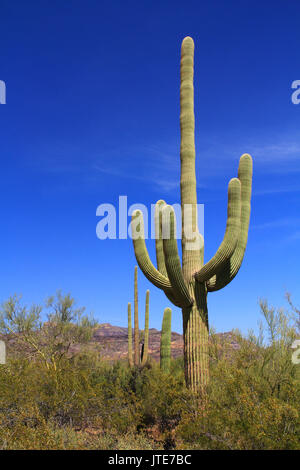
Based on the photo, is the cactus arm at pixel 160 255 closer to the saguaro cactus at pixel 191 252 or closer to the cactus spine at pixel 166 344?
the saguaro cactus at pixel 191 252

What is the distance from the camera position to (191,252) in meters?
10.1

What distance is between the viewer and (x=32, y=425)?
27.8ft

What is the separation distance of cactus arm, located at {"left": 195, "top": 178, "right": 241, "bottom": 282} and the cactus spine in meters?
7.47

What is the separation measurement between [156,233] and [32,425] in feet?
17.9

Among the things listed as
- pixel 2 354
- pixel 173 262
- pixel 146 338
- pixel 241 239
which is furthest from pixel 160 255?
pixel 146 338

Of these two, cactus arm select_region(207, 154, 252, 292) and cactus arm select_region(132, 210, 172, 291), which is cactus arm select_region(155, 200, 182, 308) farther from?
cactus arm select_region(207, 154, 252, 292)

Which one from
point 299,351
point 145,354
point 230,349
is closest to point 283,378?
point 299,351

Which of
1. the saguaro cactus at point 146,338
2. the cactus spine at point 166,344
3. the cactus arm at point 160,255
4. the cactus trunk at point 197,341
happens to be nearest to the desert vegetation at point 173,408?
the cactus trunk at point 197,341

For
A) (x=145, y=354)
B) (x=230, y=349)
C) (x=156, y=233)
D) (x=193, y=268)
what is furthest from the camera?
(x=145, y=354)

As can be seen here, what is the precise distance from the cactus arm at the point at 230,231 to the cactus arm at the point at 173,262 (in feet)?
2.72

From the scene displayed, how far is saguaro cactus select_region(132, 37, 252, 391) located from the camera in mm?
8992

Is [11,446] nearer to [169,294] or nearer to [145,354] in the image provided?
[169,294]

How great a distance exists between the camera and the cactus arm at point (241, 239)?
9.96 metres

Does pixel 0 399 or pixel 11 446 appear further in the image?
pixel 0 399
